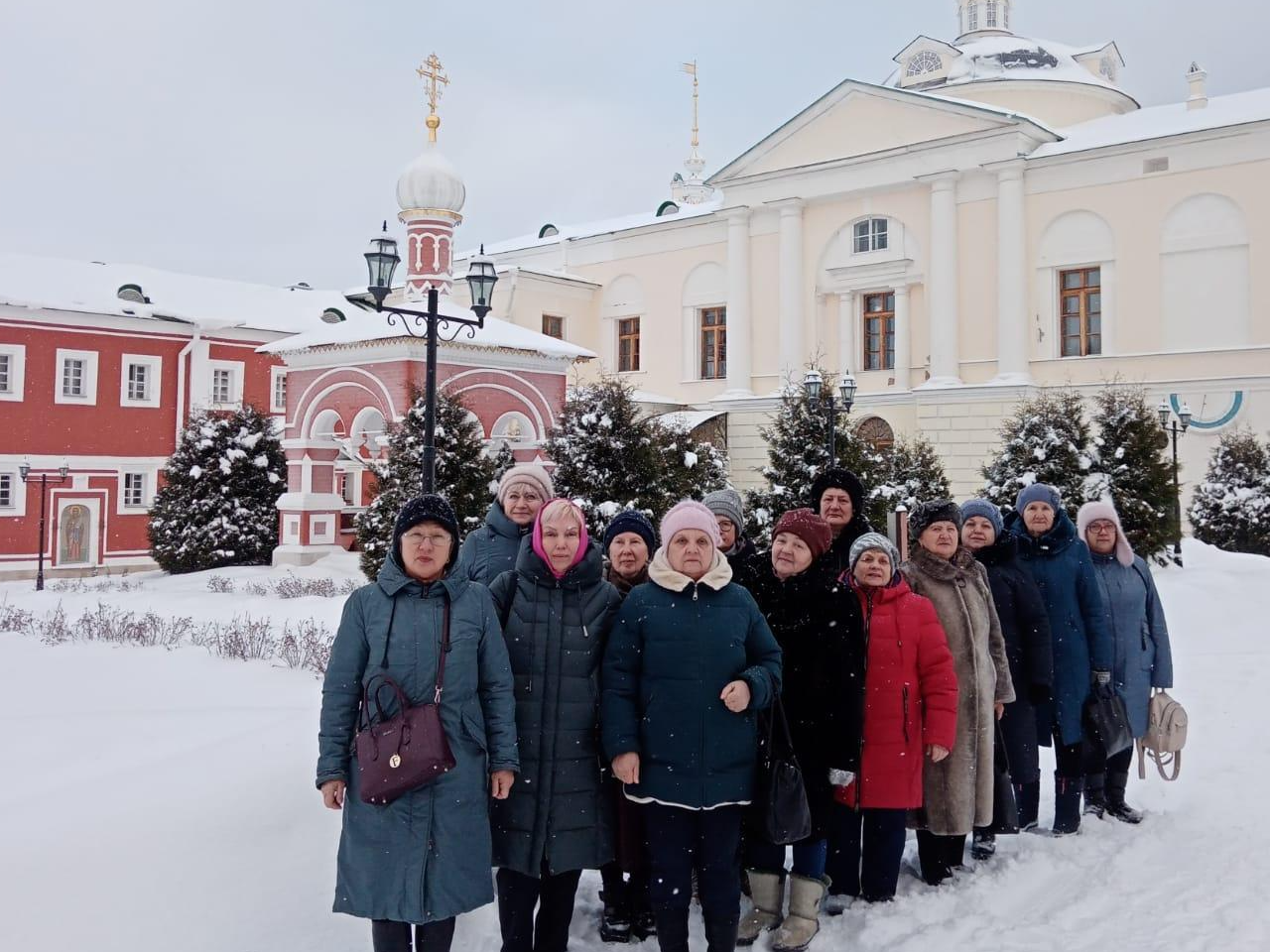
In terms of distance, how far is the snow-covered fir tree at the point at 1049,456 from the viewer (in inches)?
699

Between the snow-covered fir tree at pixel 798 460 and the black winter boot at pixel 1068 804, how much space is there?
1047 centimetres

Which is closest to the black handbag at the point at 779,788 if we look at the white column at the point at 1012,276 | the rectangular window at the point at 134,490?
the white column at the point at 1012,276

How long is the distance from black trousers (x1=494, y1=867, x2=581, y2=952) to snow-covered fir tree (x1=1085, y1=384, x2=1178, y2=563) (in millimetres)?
15564

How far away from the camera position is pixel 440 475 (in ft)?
47.7

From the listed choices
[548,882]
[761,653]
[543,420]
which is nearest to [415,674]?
[548,882]

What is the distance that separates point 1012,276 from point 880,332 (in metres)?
4.13

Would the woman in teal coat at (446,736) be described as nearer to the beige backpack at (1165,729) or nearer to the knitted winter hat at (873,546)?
the knitted winter hat at (873,546)

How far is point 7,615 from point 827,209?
76.1ft

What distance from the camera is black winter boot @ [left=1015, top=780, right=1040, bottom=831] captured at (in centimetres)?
567

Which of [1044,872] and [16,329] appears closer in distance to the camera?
[1044,872]

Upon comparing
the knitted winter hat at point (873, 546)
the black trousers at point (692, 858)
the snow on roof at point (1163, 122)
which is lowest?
the black trousers at point (692, 858)

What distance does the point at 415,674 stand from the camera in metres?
3.55

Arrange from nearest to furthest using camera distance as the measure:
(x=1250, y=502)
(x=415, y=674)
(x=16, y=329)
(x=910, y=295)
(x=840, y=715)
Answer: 1. (x=415, y=674)
2. (x=840, y=715)
3. (x=1250, y=502)
4. (x=16, y=329)
5. (x=910, y=295)

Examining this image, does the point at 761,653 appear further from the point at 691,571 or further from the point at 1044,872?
the point at 1044,872
